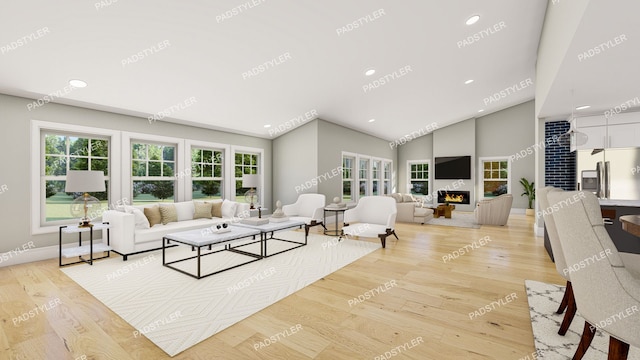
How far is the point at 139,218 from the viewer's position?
429 cm

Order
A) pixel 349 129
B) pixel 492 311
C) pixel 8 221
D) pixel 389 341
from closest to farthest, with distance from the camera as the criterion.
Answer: pixel 389 341 < pixel 492 311 < pixel 8 221 < pixel 349 129

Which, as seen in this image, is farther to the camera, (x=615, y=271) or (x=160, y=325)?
(x=160, y=325)

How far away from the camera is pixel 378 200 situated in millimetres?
5363

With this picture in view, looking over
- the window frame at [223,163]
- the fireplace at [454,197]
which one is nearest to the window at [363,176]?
the fireplace at [454,197]

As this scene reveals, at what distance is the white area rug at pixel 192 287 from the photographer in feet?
7.32

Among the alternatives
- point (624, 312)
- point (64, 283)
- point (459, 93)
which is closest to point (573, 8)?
point (624, 312)

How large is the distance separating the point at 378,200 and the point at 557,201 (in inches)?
152

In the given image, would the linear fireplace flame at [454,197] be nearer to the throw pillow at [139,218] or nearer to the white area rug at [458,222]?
the white area rug at [458,222]

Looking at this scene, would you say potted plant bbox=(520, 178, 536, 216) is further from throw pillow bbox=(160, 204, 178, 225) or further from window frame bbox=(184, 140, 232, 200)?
throw pillow bbox=(160, 204, 178, 225)

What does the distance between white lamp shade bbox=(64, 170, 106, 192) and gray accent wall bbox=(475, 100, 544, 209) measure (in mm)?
10459

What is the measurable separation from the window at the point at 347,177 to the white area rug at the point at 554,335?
562cm

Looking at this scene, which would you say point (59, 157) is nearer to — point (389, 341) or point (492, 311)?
point (389, 341)

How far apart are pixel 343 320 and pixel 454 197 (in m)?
8.81

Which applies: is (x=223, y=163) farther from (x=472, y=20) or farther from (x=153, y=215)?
(x=472, y=20)
